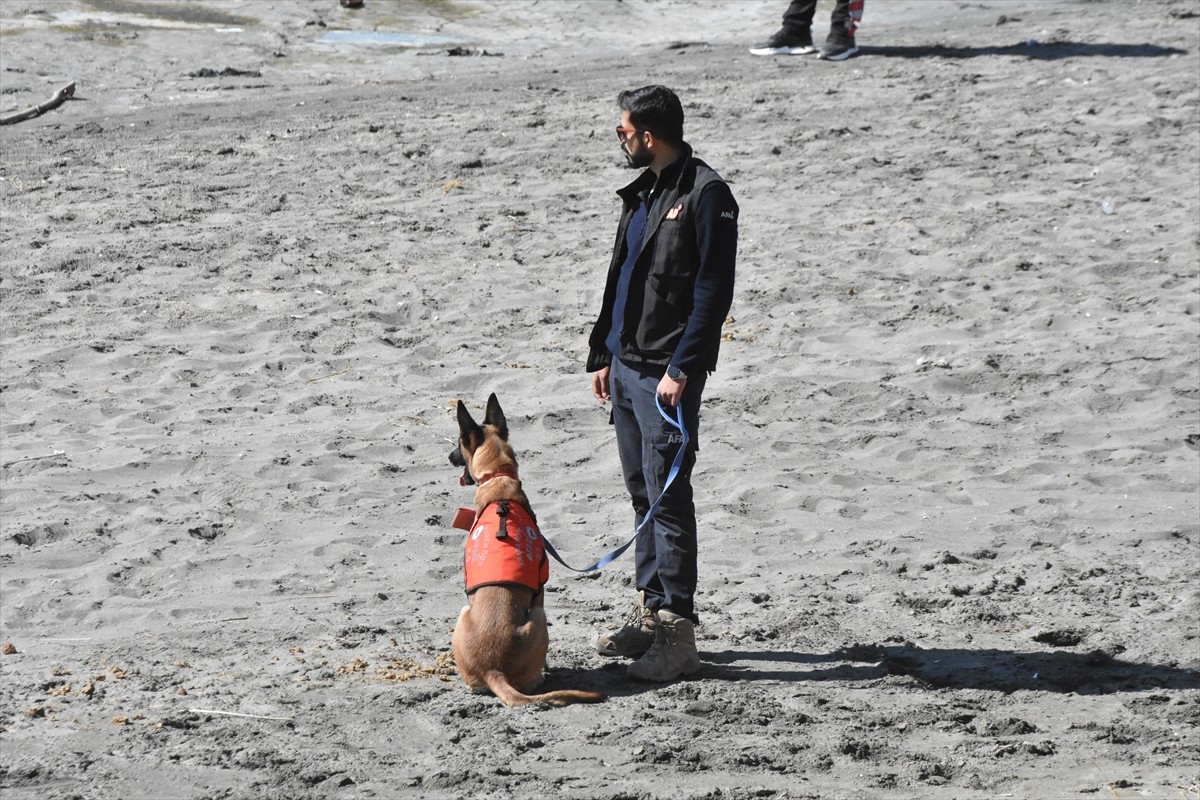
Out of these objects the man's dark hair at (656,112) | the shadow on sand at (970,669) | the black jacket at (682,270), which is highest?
the man's dark hair at (656,112)

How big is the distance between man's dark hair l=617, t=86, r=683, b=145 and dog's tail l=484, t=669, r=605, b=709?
2077 millimetres

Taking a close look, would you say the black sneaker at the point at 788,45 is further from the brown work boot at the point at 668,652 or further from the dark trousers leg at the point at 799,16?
the brown work boot at the point at 668,652

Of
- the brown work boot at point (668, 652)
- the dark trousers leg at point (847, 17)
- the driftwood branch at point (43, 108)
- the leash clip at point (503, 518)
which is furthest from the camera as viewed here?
the dark trousers leg at point (847, 17)

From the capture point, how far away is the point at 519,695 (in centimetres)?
482

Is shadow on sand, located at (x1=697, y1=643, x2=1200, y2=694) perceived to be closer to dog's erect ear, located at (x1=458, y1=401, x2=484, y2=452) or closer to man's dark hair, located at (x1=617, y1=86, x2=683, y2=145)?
dog's erect ear, located at (x1=458, y1=401, x2=484, y2=452)

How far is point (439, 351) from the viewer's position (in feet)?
29.3

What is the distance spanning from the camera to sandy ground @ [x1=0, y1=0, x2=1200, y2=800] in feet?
15.5

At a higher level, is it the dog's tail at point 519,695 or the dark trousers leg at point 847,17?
the dark trousers leg at point 847,17

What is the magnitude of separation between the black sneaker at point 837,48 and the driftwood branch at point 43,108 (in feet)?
27.1

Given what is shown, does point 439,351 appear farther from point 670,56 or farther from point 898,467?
point 670,56

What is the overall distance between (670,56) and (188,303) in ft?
26.4

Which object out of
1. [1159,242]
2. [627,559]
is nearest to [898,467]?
[627,559]

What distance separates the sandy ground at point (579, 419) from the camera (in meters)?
4.71

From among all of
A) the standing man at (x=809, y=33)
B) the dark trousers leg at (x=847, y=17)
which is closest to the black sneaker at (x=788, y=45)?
the standing man at (x=809, y=33)
